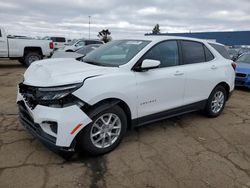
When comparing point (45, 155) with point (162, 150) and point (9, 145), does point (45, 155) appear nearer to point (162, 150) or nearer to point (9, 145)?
point (9, 145)

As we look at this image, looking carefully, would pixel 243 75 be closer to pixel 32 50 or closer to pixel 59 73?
pixel 59 73

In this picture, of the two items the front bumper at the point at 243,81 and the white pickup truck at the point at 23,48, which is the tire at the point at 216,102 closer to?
the front bumper at the point at 243,81

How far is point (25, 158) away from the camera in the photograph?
3160 millimetres

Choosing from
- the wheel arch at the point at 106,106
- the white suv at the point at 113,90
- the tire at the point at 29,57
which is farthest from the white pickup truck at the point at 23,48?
the wheel arch at the point at 106,106

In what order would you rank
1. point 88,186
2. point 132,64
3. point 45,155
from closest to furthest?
point 88,186 < point 45,155 < point 132,64

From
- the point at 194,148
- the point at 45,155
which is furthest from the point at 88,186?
the point at 194,148

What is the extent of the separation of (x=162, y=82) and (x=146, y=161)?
4.16 ft

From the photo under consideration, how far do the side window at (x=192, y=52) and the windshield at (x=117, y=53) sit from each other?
0.85 metres

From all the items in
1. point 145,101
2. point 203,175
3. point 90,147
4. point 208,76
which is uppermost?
point 208,76

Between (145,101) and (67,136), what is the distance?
4.30 feet

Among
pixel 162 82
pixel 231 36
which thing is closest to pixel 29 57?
pixel 162 82

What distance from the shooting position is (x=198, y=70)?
441 cm

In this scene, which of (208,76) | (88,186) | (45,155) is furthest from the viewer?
(208,76)

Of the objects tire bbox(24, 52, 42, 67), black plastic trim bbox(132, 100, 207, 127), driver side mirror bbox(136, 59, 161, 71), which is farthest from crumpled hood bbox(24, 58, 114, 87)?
tire bbox(24, 52, 42, 67)
